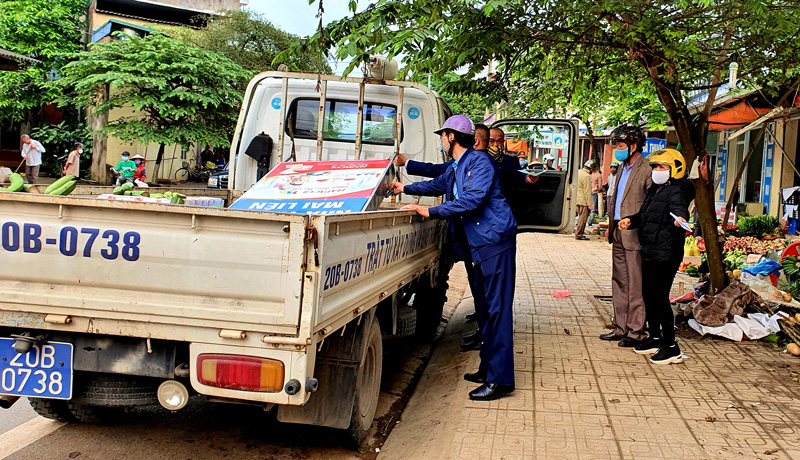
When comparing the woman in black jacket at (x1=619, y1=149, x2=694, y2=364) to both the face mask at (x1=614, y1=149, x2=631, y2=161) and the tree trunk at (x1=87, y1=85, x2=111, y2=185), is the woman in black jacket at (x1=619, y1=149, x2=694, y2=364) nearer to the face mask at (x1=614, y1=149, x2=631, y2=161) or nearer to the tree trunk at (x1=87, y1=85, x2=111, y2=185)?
the face mask at (x1=614, y1=149, x2=631, y2=161)

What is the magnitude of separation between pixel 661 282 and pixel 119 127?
21.6 metres

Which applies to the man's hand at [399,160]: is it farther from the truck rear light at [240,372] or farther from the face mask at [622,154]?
the truck rear light at [240,372]

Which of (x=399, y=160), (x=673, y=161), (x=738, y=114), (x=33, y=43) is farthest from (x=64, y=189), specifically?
(x=33, y=43)

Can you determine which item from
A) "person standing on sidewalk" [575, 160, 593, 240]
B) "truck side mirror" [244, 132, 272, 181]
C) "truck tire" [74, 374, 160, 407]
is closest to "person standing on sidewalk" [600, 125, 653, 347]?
"truck side mirror" [244, 132, 272, 181]

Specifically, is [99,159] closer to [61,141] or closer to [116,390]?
[61,141]

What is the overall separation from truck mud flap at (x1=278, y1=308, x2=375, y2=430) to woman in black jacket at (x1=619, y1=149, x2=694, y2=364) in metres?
2.84

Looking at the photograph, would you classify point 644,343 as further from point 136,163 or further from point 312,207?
point 136,163

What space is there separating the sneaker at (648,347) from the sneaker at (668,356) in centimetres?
19

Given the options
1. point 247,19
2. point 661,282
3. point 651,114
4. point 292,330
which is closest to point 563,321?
point 661,282

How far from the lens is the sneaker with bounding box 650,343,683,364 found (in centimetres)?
548

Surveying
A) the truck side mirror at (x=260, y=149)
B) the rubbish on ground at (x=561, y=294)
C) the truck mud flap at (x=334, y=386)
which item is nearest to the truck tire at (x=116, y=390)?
the truck mud flap at (x=334, y=386)

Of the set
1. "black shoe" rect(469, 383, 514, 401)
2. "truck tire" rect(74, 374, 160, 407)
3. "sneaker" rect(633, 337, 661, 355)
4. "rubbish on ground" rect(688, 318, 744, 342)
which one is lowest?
"black shoe" rect(469, 383, 514, 401)

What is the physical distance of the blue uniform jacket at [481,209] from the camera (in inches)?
182

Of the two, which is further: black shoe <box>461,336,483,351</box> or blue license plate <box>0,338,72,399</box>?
black shoe <box>461,336,483,351</box>
